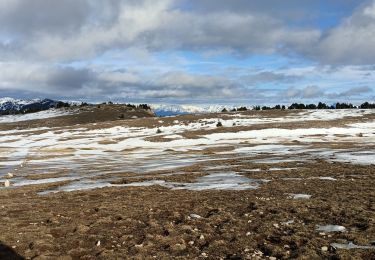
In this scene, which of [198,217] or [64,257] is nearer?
[64,257]

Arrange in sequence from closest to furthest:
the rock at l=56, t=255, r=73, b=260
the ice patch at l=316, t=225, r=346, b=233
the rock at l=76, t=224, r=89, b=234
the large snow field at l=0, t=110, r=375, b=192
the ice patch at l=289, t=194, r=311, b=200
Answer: the rock at l=56, t=255, r=73, b=260 → the ice patch at l=316, t=225, r=346, b=233 → the rock at l=76, t=224, r=89, b=234 → the ice patch at l=289, t=194, r=311, b=200 → the large snow field at l=0, t=110, r=375, b=192

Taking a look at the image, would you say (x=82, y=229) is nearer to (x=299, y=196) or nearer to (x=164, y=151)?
(x=299, y=196)

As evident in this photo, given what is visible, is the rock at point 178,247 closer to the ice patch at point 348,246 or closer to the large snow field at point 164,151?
the ice patch at point 348,246

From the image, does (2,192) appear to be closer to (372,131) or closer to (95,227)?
(95,227)

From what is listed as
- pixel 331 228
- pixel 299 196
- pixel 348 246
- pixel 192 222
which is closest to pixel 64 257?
pixel 192 222

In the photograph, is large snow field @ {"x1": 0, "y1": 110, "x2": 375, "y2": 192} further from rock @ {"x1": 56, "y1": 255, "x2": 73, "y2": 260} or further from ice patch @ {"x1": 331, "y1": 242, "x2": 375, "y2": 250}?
rock @ {"x1": 56, "y1": 255, "x2": 73, "y2": 260}

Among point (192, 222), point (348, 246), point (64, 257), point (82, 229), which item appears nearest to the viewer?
point (348, 246)

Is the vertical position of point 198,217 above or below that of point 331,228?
below

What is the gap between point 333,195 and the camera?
57.1ft

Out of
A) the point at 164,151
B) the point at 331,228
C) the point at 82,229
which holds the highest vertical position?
the point at 331,228

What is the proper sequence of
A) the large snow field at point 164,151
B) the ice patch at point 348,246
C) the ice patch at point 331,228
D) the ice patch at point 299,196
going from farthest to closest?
the large snow field at point 164,151
the ice patch at point 299,196
the ice patch at point 331,228
the ice patch at point 348,246

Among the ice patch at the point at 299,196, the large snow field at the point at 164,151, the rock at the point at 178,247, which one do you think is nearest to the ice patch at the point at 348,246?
the rock at the point at 178,247

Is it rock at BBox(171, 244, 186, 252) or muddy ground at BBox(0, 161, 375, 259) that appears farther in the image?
rock at BBox(171, 244, 186, 252)

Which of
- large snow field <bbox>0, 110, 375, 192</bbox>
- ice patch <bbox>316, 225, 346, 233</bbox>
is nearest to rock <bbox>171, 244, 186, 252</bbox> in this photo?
ice patch <bbox>316, 225, 346, 233</bbox>
